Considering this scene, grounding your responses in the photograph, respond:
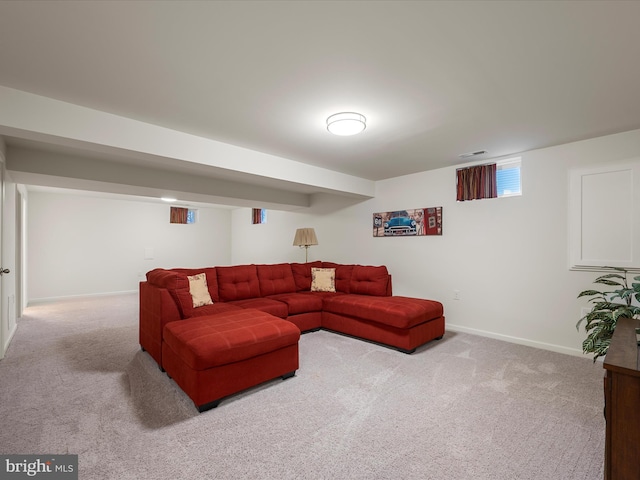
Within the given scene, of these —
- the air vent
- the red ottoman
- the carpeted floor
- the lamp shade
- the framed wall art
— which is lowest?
the carpeted floor

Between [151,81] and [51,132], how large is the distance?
1.01 meters

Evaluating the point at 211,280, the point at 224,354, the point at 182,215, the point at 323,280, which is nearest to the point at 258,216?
the point at 182,215

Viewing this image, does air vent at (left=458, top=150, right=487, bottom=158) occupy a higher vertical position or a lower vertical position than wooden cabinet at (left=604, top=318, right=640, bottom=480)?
higher

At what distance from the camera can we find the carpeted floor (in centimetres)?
164

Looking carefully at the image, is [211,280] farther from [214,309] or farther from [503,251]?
[503,251]

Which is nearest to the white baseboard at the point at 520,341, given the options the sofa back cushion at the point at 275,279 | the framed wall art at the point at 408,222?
the framed wall art at the point at 408,222

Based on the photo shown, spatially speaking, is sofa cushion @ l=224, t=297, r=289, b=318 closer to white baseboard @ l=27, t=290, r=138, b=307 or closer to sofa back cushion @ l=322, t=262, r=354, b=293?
sofa back cushion @ l=322, t=262, r=354, b=293

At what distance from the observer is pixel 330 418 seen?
2074 millimetres

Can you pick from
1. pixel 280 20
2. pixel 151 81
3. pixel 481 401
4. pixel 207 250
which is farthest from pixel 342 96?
pixel 207 250

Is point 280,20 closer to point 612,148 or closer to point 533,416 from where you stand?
point 533,416

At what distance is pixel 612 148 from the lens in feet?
10.1

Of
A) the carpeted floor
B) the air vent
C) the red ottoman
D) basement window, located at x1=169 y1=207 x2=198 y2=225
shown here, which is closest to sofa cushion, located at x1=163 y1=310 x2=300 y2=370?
the red ottoman

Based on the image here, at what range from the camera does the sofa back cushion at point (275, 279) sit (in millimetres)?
4473

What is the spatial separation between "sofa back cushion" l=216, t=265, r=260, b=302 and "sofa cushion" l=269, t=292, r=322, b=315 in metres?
0.32
